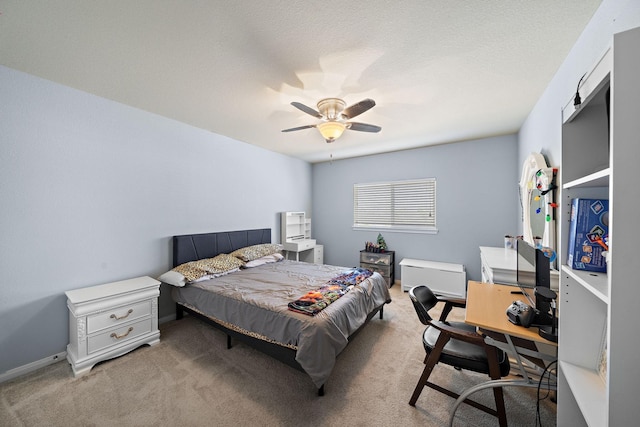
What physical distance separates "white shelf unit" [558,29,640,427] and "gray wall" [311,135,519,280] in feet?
9.48

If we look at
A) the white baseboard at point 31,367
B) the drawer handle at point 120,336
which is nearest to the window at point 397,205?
the drawer handle at point 120,336

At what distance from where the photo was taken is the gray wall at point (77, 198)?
6.59ft

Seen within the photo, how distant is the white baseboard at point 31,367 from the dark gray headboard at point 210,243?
4.02 feet

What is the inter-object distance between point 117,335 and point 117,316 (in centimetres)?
18

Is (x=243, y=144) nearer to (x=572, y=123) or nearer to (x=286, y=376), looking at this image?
(x=286, y=376)

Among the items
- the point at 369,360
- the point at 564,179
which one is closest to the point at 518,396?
the point at 369,360

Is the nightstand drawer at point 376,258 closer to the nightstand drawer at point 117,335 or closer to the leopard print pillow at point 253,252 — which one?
the leopard print pillow at point 253,252

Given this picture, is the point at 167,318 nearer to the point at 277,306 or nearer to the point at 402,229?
the point at 277,306

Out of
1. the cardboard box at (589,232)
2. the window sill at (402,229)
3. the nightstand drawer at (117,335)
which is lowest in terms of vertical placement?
the nightstand drawer at (117,335)

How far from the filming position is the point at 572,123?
3.43ft

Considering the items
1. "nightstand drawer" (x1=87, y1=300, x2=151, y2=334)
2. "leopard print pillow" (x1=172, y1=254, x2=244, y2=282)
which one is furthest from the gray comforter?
"nightstand drawer" (x1=87, y1=300, x2=151, y2=334)

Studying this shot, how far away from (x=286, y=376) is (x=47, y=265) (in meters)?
2.43

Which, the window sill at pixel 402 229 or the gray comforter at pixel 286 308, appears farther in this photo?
the window sill at pixel 402 229

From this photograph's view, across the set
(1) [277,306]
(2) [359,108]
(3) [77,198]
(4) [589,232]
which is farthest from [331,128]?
(3) [77,198]
